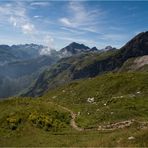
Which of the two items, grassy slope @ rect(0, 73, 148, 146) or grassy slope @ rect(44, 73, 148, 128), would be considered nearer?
grassy slope @ rect(0, 73, 148, 146)

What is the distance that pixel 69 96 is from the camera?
99.9m

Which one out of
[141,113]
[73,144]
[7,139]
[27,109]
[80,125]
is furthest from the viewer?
[27,109]

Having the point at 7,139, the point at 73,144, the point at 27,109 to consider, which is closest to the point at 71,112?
the point at 27,109

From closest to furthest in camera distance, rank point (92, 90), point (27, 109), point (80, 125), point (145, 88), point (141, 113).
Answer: point (80, 125) → point (141, 113) → point (27, 109) → point (145, 88) → point (92, 90)

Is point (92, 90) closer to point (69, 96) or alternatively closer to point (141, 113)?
point (69, 96)

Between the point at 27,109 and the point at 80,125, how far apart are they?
1215cm

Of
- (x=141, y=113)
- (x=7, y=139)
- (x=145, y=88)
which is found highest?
(x=145, y=88)

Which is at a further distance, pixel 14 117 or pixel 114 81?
pixel 114 81

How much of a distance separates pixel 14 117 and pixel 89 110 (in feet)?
49.8

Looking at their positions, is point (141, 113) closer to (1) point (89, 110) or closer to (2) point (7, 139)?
(1) point (89, 110)

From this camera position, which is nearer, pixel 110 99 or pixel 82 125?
pixel 82 125

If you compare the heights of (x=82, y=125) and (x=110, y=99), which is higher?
(x=110, y=99)

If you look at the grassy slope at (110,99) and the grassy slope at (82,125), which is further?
the grassy slope at (110,99)

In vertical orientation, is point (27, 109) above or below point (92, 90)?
below
